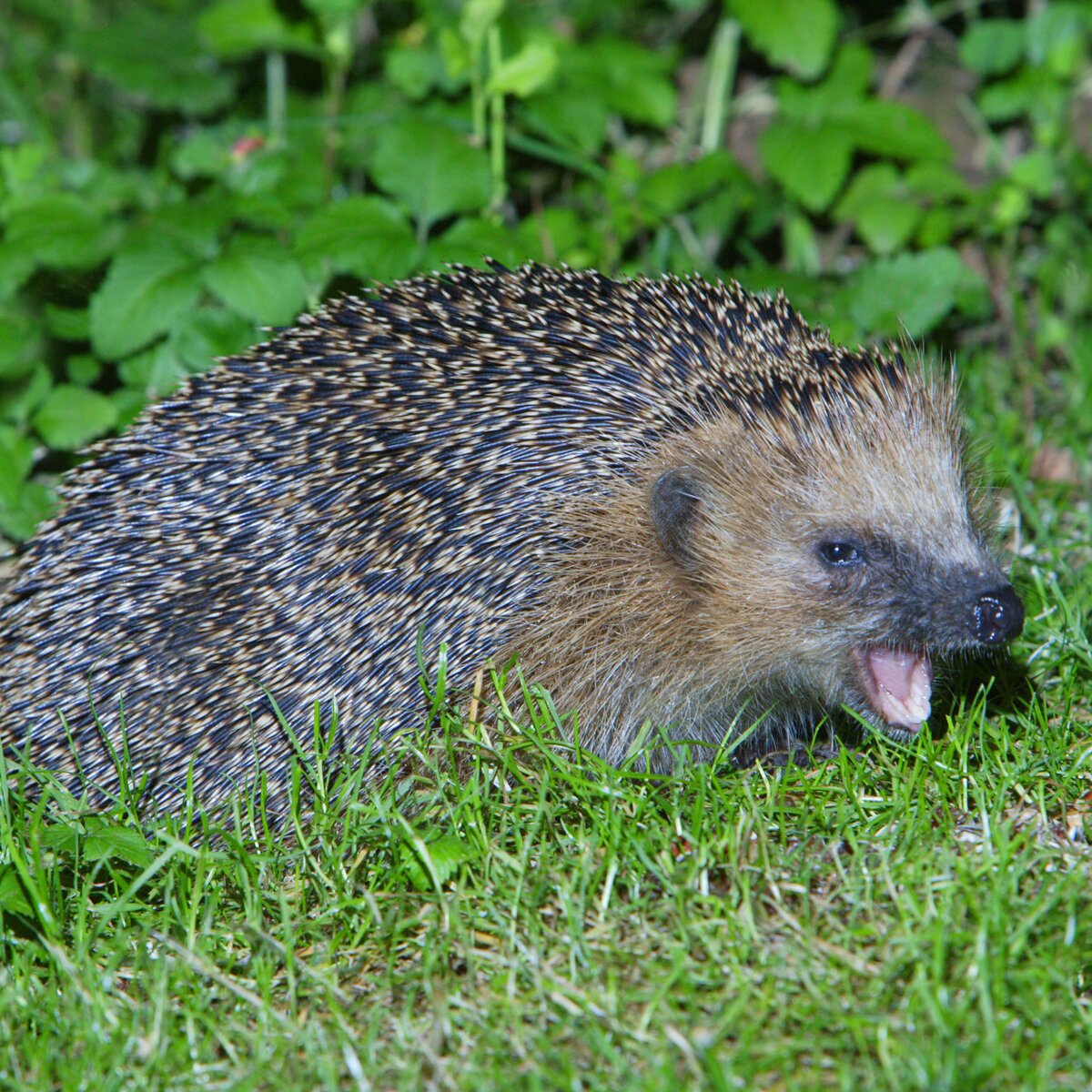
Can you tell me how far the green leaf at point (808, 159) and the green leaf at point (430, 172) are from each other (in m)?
1.31

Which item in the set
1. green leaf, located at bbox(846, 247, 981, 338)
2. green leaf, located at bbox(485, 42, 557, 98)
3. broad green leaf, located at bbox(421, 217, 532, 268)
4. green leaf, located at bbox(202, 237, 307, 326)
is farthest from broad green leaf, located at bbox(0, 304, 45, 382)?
green leaf, located at bbox(846, 247, 981, 338)

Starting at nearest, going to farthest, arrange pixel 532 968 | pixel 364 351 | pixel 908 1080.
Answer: pixel 908 1080, pixel 532 968, pixel 364 351

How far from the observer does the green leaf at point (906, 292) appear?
5645 millimetres

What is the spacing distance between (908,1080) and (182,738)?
2.20m

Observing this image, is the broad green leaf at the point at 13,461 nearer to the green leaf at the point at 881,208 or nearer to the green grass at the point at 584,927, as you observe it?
the green grass at the point at 584,927

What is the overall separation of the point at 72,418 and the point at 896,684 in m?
3.26

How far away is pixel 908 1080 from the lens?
272 centimetres

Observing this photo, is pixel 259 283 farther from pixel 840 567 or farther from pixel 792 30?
pixel 792 30

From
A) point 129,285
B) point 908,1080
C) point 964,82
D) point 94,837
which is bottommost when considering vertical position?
point 94,837

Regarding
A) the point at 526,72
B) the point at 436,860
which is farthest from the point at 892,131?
the point at 436,860

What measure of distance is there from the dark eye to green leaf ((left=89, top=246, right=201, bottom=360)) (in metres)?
2.70

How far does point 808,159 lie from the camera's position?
606cm

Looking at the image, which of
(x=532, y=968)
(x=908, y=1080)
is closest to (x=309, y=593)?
(x=532, y=968)

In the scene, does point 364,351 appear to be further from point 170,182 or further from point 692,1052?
point 170,182
